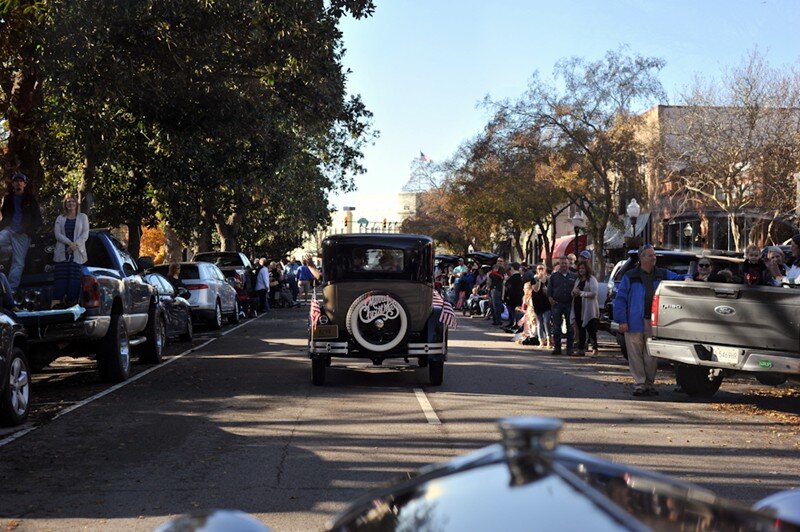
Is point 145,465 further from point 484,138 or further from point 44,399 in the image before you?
point 484,138

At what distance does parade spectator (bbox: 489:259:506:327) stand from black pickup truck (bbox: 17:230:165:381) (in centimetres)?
1518

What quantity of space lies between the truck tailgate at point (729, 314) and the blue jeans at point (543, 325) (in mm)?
9081

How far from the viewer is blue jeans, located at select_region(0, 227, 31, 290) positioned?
44.4ft

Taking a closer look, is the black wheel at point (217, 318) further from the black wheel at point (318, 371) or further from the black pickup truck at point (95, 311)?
the black wheel at point (318, 371)

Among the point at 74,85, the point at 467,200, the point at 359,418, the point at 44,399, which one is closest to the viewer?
the point at 359,418

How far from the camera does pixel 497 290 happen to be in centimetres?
3025

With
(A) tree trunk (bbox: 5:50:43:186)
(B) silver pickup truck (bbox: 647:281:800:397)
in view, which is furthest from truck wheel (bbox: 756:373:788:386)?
(A) tree trunk (bbox: 5:50:43:186)

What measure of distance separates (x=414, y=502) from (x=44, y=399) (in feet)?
38.1

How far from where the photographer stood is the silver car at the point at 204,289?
82.5 feet

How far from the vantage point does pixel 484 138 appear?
50438 mm

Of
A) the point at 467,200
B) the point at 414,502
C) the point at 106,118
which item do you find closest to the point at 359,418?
the point at 414,502

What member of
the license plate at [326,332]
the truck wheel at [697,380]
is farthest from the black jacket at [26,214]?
the truck wheel at [697,380]

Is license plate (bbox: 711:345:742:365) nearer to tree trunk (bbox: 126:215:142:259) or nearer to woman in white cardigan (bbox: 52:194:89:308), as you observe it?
woman in white cardigan (bbox: 52:194:89:308)

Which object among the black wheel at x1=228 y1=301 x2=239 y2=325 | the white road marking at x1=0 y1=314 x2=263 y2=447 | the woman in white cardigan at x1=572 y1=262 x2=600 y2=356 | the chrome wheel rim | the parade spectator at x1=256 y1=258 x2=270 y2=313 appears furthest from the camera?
the parade spectator at x1=256 y1=258 x2=270 y2=313
